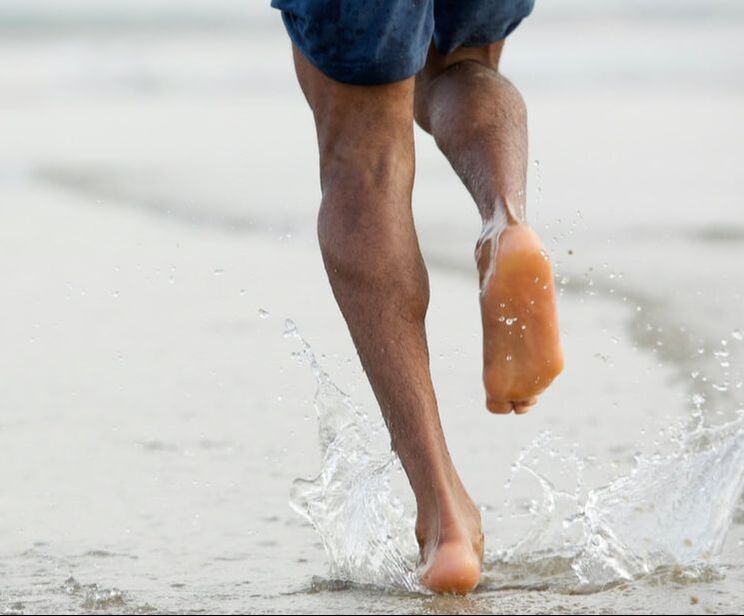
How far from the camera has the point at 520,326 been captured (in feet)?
8.27

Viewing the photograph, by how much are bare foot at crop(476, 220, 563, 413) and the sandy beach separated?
0.93 ft

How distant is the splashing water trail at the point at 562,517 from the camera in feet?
8.29

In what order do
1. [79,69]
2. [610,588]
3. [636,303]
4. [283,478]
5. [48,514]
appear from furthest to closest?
1. [79,69]
2. [636,303]
3. [283,478]
4. [48,514]
5. [610,588]

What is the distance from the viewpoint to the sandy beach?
259cm

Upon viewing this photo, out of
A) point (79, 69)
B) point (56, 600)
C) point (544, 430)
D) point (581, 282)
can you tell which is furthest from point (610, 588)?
point (79, 69)

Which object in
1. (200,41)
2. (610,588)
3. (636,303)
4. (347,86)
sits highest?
(347,86)

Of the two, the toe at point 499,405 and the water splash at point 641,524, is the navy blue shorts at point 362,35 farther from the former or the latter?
the water splash at point 641,524

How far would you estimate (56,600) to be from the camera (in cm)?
244

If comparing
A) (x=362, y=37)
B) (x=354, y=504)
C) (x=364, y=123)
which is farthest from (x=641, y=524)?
(x=362, y=37)

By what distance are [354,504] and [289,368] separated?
1237 mm

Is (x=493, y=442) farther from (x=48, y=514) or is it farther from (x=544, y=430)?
(x=48, y=514)

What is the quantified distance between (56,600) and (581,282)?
8.44 feet

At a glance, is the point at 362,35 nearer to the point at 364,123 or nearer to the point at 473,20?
the point at 364,123

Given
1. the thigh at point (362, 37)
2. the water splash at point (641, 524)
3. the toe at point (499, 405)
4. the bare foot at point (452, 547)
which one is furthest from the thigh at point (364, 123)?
the water splash at point (641, 524)
